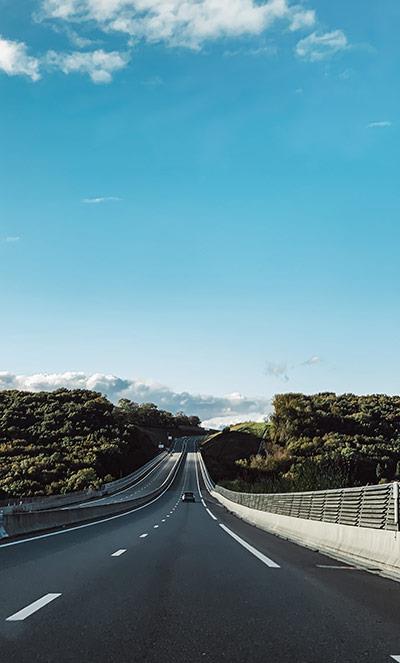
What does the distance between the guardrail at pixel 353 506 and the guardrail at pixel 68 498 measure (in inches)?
841

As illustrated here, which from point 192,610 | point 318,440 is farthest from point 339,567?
point 318,440

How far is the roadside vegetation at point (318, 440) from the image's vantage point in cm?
10338

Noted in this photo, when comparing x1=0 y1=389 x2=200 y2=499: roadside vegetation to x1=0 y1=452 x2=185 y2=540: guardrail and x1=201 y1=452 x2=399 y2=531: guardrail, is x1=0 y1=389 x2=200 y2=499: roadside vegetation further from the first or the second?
x1=201 y1=452 x2=399 y2=531: guardrail

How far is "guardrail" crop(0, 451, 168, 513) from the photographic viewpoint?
48.3 m

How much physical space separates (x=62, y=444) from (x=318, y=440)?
4883 cm

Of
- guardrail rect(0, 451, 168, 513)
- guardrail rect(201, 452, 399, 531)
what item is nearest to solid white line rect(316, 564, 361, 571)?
guardrail rect(201, 452, 399, 531)

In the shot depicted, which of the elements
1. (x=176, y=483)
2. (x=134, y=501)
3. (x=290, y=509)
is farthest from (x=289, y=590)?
(x=176, y=483)

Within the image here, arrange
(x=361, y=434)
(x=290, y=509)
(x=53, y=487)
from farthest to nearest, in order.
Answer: (x=361, y=434) → (x=53, y=487) → (x=290, y=509)

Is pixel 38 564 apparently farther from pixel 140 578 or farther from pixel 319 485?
pixel 319 485

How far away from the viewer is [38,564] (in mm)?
12531

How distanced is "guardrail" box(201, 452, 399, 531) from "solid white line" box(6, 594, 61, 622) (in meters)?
6.79

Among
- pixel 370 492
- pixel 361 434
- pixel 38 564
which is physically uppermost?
pixel 361 434

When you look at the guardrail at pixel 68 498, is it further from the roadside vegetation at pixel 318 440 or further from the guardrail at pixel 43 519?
the roadside vegetation at pixel 318 440

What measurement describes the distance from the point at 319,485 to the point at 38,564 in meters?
19.5
